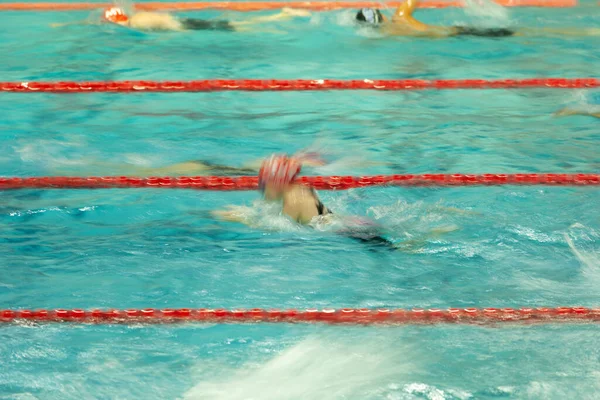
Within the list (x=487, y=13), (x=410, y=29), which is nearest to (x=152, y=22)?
(x=410, y=29)

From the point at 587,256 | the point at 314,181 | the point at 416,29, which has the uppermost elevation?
the point at 416,29

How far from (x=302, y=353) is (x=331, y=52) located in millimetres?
4946

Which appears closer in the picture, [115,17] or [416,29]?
[416,29]

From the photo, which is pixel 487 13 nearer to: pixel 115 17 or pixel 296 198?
pixel 115 17

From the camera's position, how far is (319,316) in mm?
2816

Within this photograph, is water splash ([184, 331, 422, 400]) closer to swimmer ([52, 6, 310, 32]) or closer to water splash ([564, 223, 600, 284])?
water splash ([564, 223, 600, 284])

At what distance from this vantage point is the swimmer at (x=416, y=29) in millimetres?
7918

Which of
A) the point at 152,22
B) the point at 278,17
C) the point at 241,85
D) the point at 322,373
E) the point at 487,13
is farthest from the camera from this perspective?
the point at 487,13

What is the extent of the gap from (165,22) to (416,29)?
7.30ft

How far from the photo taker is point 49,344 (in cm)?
286

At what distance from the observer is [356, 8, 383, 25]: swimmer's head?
8.00 meters

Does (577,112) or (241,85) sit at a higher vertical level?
(241,85)

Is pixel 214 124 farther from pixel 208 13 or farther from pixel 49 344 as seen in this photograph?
pixel 208 13

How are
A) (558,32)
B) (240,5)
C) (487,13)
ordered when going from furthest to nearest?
(240,5)
(487,13)
(558,32)
